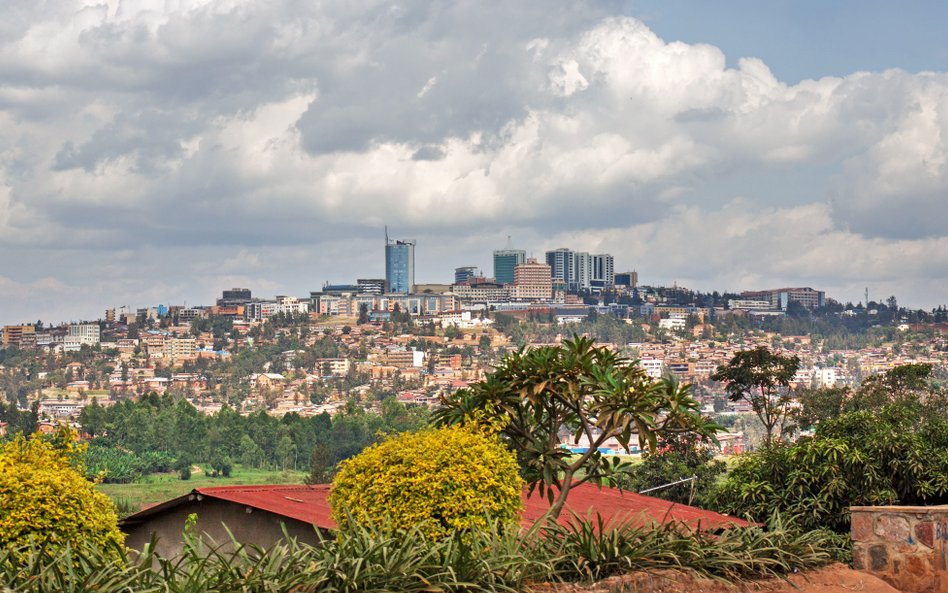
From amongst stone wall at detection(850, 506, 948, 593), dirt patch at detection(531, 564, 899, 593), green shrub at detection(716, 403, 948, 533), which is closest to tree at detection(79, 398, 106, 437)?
green shrub at detection(716, 403, 948, 533)

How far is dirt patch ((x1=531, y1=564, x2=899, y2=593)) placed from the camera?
705cm

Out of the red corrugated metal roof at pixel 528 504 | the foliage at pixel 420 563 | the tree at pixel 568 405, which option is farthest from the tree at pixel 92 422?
the foliage at pixel 420 563

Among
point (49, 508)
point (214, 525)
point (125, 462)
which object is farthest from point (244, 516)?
point (125, 462)

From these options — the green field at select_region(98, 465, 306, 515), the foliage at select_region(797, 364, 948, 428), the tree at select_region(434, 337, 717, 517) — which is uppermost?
the tree at select_region(434, 337, 717, 517)

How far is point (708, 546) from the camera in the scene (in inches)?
316

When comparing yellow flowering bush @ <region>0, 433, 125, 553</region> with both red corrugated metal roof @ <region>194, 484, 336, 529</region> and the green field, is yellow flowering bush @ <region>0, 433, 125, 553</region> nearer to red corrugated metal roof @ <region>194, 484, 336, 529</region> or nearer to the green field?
red corrugated metal roof @ <region>194, 484, 336, 529</region>

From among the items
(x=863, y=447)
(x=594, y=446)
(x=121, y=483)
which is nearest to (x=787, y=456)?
(x=863, y=447)

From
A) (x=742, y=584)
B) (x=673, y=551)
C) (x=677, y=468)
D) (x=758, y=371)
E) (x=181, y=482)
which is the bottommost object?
(x=181, y=482)

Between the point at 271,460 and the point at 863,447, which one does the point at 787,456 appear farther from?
the point at 271,460

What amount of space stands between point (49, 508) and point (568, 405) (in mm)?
4933

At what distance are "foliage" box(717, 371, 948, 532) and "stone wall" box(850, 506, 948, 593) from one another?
13.1 feet

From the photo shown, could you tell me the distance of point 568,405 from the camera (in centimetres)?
1195

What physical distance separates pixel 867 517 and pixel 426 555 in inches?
141

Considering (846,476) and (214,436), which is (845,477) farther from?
(214,436)
